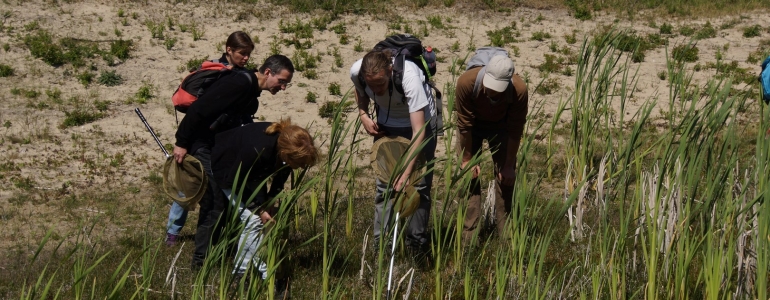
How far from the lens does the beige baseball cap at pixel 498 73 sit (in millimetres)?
4422

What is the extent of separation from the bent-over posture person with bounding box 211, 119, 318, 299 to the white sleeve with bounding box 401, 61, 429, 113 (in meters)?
0.61

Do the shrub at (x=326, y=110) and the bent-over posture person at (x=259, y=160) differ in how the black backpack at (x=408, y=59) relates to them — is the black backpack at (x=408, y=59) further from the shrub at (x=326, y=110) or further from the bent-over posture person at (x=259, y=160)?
the shrub at (x=326, y=110)

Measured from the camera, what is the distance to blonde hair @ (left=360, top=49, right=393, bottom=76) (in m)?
4.32

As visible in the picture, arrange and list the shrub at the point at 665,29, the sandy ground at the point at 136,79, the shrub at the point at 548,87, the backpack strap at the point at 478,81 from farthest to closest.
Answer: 1. the shrub at the point at 665,29
2. the shrub at the point at 548,87
3. the sandy ground at the point at 136,79
4. the backpack strap at the point at 478,81

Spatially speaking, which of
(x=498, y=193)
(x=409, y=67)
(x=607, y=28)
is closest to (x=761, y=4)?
(x=607, y=28)

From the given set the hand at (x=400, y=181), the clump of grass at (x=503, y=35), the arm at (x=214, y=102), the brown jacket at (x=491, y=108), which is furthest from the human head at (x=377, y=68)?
the clump of grass at (x=503, y=35)

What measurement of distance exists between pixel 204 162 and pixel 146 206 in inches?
75.1

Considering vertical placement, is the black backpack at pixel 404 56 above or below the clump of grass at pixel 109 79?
above

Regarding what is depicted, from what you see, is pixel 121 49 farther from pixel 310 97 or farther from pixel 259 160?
pixel 259 160

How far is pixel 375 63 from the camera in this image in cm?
433

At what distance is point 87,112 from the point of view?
8.24m

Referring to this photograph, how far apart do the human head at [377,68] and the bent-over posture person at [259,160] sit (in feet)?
1.43

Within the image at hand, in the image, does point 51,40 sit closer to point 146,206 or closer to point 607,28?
point 146,206

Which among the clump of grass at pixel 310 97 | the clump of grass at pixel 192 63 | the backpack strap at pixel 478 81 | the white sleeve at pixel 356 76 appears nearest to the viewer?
the backpack strap at pixel 478 81
